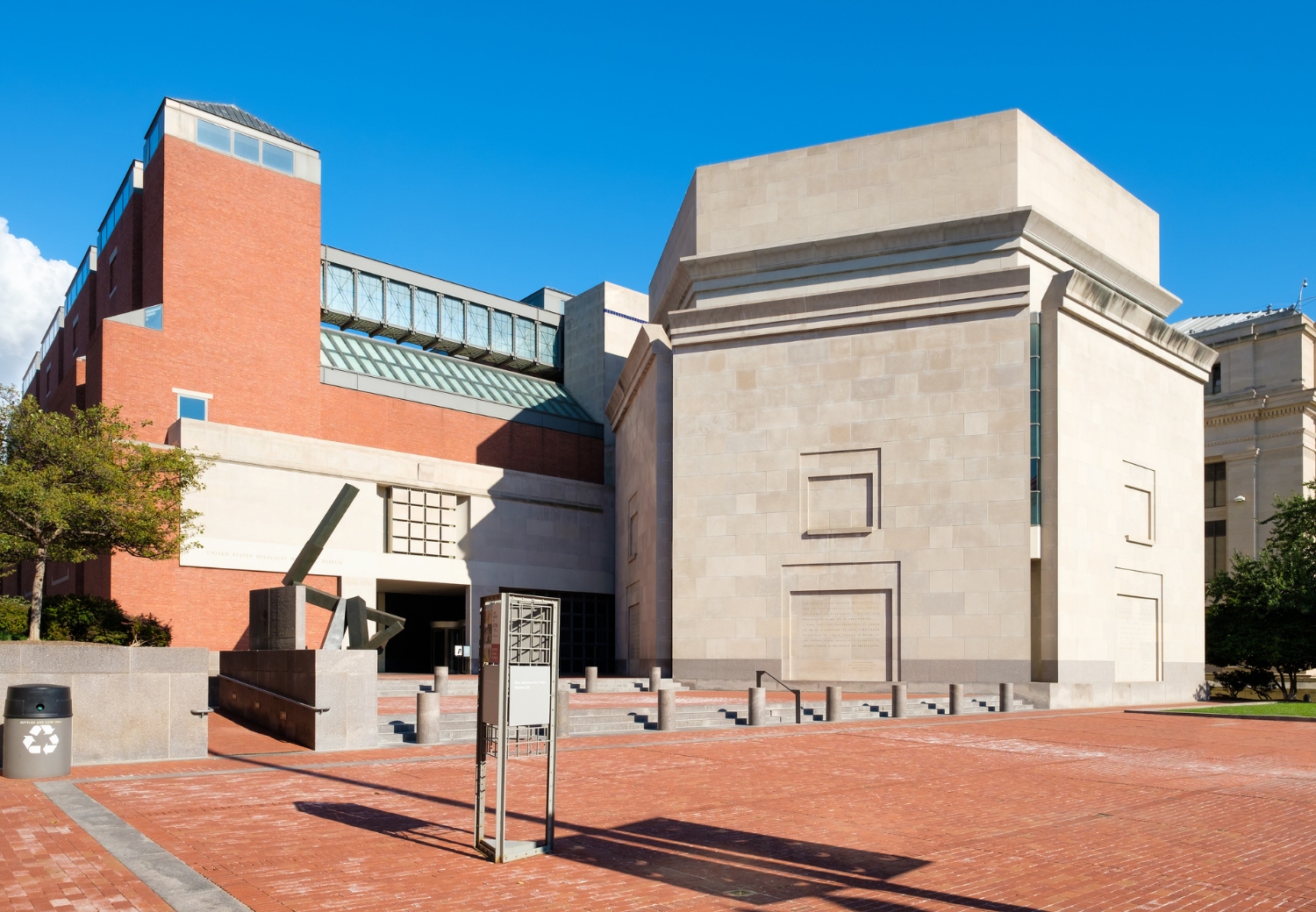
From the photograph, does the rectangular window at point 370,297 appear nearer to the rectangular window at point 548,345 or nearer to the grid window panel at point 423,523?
the rectangular window at point 548,345

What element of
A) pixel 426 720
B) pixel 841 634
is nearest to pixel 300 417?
pixel 841 634

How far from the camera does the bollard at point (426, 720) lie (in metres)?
17.6

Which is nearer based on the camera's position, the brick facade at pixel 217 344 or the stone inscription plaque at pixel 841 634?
the stone inscription plaque at pixel 841 634

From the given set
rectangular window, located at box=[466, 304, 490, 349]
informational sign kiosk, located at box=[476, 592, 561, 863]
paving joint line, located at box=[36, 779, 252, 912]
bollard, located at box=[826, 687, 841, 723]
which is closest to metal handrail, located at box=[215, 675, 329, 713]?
paving joint line, located at box=[36, 779, 252, 912]

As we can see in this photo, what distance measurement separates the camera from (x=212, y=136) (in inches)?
1647

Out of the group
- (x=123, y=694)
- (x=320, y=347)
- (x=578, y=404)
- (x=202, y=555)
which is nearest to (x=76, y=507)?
(x=202, y=555)

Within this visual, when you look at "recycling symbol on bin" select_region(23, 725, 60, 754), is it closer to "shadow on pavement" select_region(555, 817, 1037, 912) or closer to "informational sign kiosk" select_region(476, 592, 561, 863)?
"informational sign kiosk" select_region(476, 592, 561, 863)

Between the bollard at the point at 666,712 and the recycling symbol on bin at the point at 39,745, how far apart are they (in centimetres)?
1124

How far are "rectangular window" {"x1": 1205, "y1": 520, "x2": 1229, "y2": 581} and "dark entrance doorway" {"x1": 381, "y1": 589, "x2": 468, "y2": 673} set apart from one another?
135ft

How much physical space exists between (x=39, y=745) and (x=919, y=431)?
1083 inches

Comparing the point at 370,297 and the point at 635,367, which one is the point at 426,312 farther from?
the point at 635,367

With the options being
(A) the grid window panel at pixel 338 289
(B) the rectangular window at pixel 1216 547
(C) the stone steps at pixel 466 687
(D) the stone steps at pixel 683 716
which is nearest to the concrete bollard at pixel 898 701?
(D) the stone steps at pixel 683 716

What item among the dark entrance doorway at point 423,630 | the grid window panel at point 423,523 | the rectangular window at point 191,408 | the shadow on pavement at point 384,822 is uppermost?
the rectangular window at point 191,408

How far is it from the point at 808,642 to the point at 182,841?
2810cm
